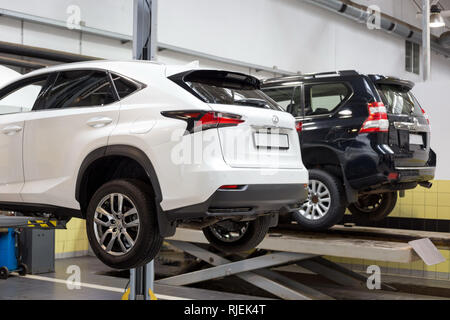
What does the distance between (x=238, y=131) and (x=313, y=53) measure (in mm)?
11809

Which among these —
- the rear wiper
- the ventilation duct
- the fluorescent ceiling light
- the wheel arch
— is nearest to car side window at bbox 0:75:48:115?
the wheel arch

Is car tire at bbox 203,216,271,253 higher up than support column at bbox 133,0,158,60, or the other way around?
support column at bbox 133,0,158,60

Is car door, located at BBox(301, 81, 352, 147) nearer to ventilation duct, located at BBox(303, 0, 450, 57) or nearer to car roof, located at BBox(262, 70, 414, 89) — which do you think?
car roof, located at BBox(262, 70, 414, 89)

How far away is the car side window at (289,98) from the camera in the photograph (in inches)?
251

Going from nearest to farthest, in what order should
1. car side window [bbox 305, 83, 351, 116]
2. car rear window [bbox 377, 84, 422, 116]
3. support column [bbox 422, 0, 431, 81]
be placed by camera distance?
car rear window [bbox 377, 84, 422, 116]
car side window [bbox 305, 83, 351, 116]
support column [bbox 422, 0, 431, 81]

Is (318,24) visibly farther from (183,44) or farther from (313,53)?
(183,44)

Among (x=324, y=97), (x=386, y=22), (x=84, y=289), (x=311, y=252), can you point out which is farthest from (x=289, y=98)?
(x=386, y=22)

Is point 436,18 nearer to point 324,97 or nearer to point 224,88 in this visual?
point 324,97

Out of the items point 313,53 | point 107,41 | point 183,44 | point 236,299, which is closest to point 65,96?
point 236,299

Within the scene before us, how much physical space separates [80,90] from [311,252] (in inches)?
150

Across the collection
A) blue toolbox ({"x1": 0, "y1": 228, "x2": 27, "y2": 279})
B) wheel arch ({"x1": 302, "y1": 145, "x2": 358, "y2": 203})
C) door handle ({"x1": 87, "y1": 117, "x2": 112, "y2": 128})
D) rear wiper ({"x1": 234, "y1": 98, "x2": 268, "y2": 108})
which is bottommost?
blue toolbox ({"x1": 0, "y1": 228, "x2": 27, "y2": 279})

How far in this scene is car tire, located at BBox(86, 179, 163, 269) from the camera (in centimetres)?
334

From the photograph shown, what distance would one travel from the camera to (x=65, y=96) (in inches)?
148

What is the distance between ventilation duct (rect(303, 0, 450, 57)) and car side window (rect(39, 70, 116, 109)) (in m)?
10.6
